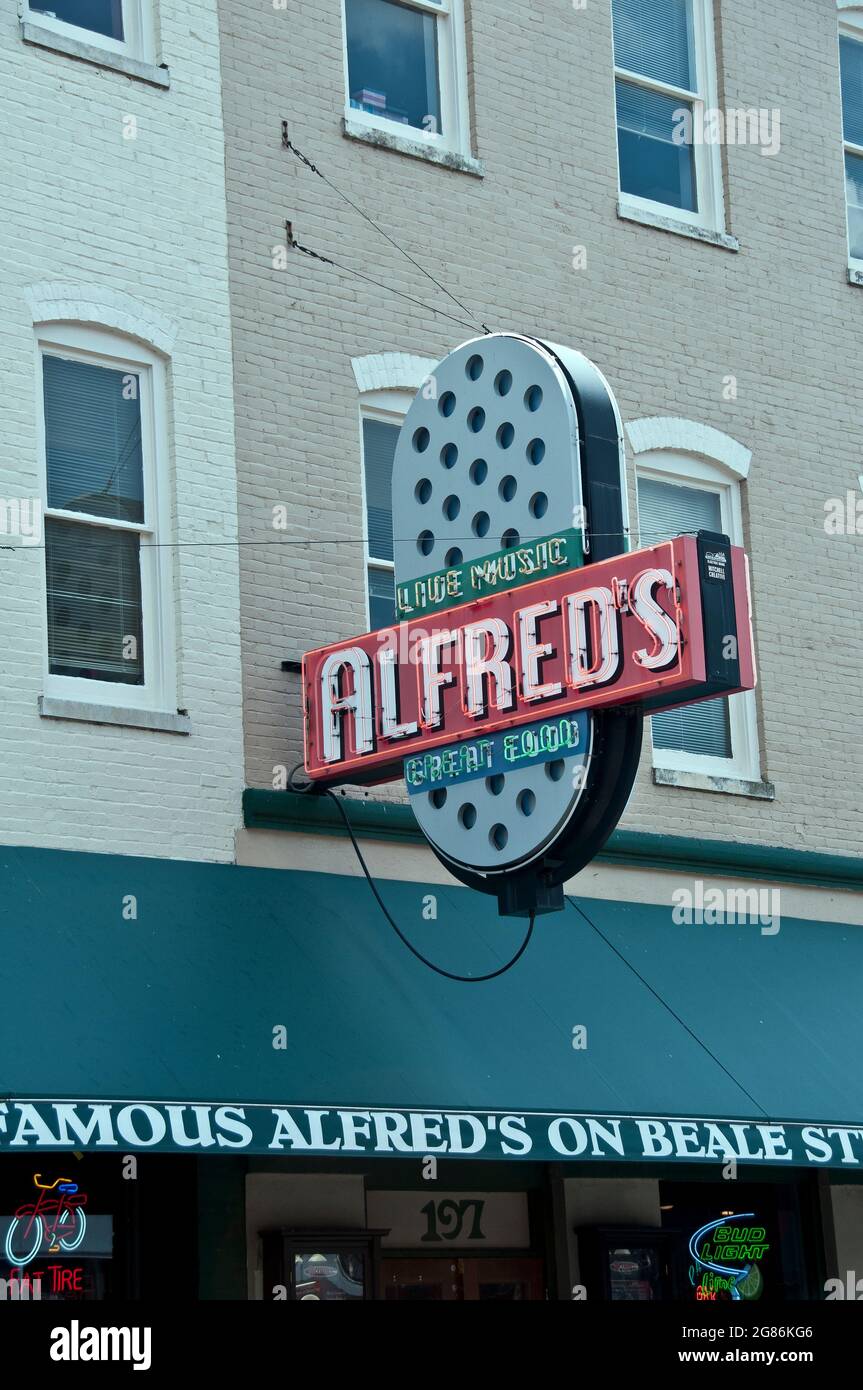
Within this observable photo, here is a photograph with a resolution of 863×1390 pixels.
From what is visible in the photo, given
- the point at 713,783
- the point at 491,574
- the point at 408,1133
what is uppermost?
the point at 491,574

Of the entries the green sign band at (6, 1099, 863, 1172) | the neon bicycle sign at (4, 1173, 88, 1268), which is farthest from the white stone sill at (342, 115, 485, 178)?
the neon bicycle sign at (4, 1173, 88, 1268)

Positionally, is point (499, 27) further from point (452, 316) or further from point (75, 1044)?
point (75, 1044)

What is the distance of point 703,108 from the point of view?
16.0 metres

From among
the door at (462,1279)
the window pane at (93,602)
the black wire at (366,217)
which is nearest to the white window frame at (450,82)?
the black wire at (366,217)

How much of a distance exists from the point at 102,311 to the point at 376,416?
206cm

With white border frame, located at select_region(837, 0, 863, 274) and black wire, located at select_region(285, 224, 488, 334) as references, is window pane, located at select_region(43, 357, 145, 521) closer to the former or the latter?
black wire, located at select_region(285, 224, 488, 334)

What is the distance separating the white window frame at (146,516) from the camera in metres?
12.1

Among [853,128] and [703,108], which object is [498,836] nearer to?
[703,108]

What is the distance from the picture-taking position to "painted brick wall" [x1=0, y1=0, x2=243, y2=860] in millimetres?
11648

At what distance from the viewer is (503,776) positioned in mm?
11477

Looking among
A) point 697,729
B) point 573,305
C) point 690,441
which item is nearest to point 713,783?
point 697,729

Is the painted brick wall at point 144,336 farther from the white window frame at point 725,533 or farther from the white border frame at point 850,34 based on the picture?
the white border frame at point 850,34

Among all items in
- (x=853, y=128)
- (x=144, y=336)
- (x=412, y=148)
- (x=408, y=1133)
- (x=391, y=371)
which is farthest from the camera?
(x=853, y=128)

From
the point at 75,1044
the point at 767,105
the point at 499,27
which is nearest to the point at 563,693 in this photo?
the point at 75,1044
